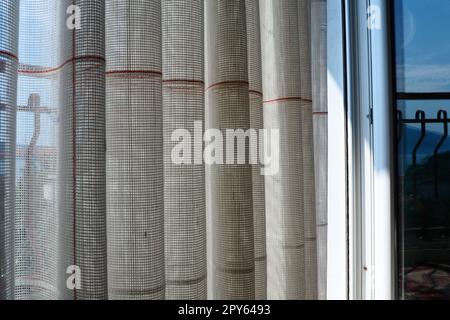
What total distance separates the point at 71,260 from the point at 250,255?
28 cm

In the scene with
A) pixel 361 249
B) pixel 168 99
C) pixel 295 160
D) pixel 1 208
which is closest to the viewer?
pixel 1 208

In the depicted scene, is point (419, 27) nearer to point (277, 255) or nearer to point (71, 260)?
point (277, 255)

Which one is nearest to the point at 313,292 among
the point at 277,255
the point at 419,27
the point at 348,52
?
the point at 277,255

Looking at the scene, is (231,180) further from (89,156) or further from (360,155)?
(360,155)

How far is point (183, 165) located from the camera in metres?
0.54

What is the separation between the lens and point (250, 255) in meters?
0.56

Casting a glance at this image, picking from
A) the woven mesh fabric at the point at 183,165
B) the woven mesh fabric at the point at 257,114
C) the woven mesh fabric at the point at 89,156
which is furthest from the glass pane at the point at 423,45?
the woven mesh fabric at the point at 89,156

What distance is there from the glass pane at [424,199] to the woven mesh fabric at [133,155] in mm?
741

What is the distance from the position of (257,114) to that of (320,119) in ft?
0.85

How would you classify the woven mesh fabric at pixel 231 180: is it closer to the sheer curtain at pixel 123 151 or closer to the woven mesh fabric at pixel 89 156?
the sheer curtain at pixel 123 151

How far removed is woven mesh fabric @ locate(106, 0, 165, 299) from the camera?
0.47m

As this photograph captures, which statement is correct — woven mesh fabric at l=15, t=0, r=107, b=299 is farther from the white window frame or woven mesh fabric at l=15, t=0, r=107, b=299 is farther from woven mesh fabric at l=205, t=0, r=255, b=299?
the white window frame

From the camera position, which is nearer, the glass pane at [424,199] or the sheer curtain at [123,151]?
the sheer curtain at [123,151]

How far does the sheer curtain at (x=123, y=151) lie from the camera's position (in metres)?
0.45
